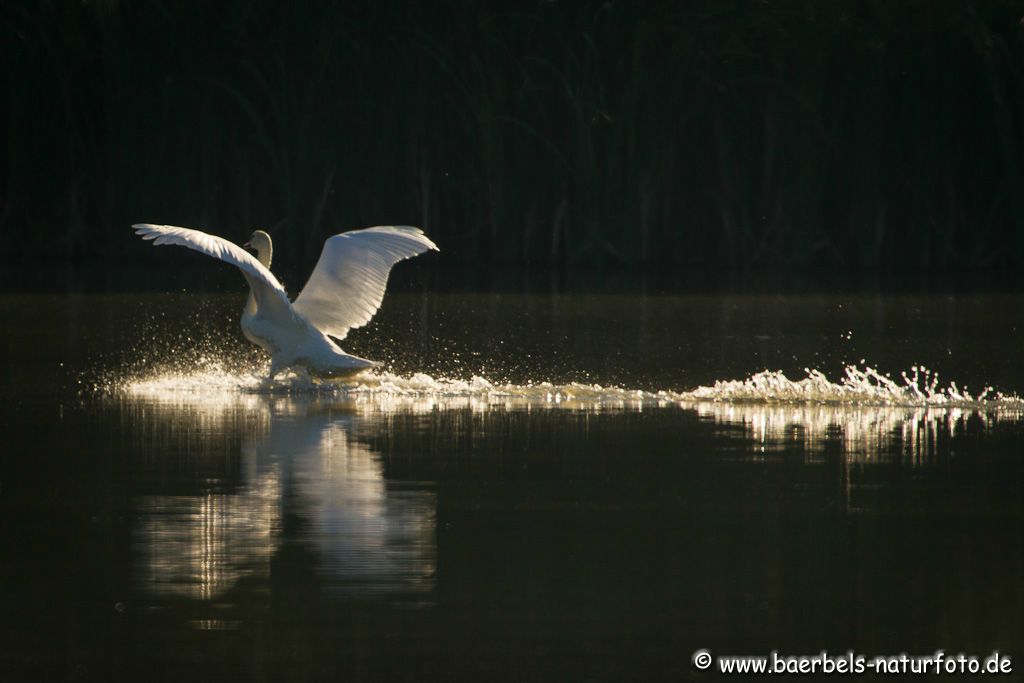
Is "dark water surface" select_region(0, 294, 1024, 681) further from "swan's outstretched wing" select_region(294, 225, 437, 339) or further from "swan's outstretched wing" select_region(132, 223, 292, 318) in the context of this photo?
"swan's outstretched wing" select_region(294, 225, 437, 339)

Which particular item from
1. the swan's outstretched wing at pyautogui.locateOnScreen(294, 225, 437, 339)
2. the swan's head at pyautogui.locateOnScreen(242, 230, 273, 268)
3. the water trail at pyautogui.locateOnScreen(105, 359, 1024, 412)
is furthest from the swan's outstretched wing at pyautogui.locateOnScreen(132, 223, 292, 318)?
the swan's head at pyautogui.locateOnScreen(242, 230, 273, 268)

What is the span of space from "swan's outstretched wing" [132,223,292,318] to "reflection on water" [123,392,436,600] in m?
1.42

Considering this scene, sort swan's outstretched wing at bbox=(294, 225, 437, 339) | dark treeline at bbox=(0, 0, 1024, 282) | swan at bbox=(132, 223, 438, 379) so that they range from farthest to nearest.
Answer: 1. dark treeline at bbox=(0, 0, 1024, 282)
2. swan's outstretched wing at bbox=(294, 225, 437, 339)
3. swan at bbox=(132, 223, 438, 379)

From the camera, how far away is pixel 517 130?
34531 millimetres

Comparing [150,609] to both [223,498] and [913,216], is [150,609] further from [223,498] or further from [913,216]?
[913,216]

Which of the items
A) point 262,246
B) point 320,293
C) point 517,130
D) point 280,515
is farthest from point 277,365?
point 517,130

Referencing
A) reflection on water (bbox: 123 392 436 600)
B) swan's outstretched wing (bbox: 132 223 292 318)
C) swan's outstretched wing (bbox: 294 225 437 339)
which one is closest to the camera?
reflection on water (bbox: 123 392 436 600)

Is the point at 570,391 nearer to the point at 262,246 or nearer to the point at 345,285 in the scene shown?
the point at 345,285

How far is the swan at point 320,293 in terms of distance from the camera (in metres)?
14.0

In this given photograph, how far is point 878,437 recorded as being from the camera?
39.4ft

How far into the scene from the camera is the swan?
1395cm

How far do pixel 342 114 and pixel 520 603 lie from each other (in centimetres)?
2780

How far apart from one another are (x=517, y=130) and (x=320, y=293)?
760 inches

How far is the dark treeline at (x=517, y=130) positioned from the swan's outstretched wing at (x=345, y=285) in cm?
1788
